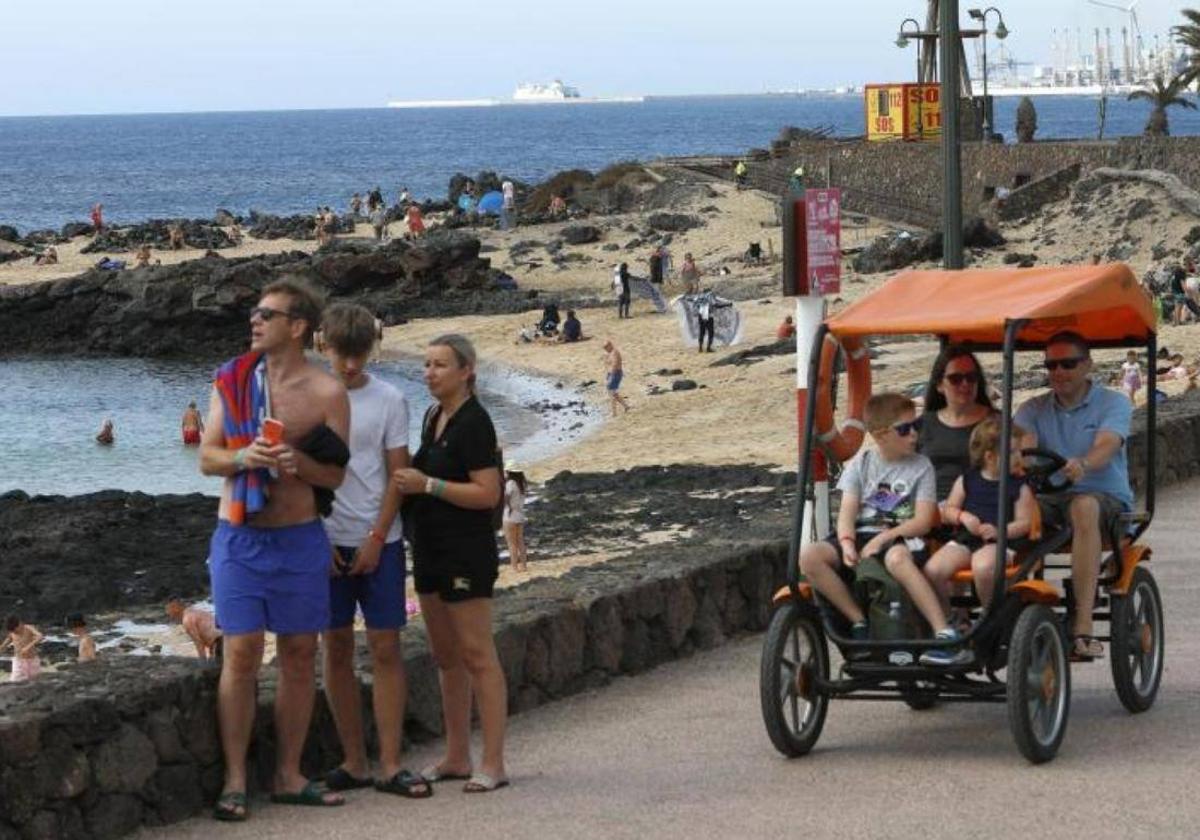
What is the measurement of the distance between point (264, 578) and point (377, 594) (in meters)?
0.53

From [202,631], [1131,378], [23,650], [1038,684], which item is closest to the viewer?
[1038,684]

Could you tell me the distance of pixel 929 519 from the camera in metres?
8.48

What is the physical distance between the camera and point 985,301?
8984 millimetres

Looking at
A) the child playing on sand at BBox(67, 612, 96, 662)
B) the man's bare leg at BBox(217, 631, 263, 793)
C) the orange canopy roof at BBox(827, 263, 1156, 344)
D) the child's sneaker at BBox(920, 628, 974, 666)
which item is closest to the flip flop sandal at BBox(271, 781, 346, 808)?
the man's bare leg at BBox(217, 631, 263, 793)

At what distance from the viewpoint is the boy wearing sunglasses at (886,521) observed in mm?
8273

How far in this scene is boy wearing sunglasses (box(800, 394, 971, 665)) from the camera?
8.27m

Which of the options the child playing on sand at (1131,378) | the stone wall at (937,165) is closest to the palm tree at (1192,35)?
the stone wall at (937,165)

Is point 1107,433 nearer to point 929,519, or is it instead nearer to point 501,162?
point 929,519

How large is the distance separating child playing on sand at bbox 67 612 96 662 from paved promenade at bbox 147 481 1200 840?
9.12 m

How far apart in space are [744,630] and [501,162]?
162 meters

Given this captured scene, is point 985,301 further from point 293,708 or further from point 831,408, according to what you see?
point 293,708

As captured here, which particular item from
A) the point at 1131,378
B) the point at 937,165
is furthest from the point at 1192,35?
the point at 1131,378

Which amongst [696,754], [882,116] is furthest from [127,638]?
[882,116]

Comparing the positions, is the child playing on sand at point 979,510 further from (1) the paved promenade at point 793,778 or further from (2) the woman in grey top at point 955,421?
(1) the paved promenade at point 793,778
